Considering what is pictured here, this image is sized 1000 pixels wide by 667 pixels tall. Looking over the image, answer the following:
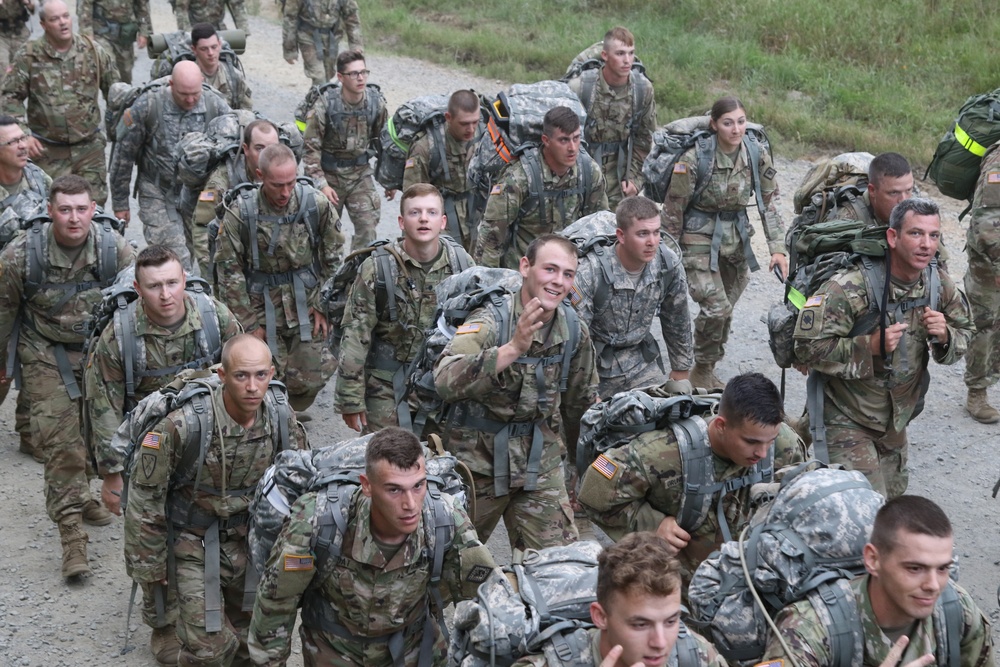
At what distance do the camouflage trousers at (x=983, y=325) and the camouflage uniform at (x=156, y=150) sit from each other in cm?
606

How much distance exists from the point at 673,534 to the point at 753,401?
72 centimetres

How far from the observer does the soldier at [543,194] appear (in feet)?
29.9

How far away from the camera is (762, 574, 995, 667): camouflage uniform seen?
446 centimetres

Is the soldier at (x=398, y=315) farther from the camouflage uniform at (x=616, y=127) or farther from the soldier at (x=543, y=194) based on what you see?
the camouflage uniform at (x=616, y=127)

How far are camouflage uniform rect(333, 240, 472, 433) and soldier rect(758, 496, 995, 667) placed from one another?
376cm

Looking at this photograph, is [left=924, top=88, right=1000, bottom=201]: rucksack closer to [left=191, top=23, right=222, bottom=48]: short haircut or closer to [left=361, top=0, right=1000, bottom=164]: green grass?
[left=361, top=0, right=1000, bottom=164]: green grass

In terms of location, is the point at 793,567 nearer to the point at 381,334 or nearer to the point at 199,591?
the point at 199,591

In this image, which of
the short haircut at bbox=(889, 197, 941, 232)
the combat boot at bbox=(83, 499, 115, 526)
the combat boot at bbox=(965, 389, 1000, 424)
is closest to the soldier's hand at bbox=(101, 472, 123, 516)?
the combat boot at bbox=(83, 499, 115, 526)

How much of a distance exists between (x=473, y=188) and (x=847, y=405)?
4052 mm

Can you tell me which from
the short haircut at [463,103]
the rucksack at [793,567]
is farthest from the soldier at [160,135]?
the rucksack at [793,567]

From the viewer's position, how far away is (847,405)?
730cm

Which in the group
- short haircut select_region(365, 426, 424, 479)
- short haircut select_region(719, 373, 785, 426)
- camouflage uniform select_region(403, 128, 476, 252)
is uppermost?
short haircut select_region(719, 373, 785, 426)

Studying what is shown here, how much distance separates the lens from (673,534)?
229 inches

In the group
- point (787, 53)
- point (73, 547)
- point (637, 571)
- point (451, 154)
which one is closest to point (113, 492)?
point (73, 547)
